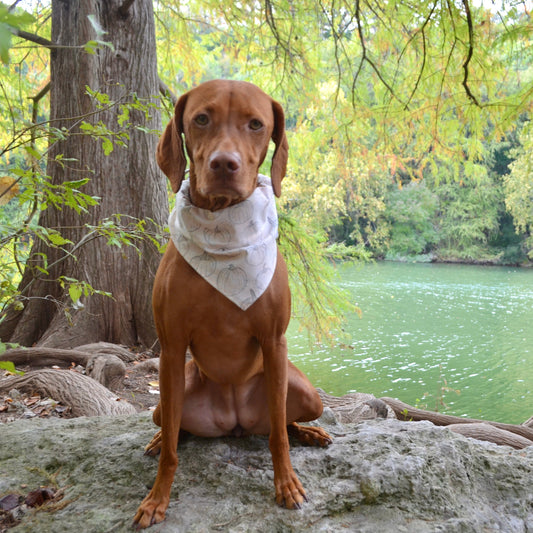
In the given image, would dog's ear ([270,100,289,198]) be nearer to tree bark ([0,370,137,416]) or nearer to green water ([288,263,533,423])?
tree bark ([0,370,137,416])

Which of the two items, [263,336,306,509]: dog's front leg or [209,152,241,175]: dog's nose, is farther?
[263,336,306,509]: dog's front leg

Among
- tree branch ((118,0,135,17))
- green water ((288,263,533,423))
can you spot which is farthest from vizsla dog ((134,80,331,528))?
green water ((288,263,533,423))

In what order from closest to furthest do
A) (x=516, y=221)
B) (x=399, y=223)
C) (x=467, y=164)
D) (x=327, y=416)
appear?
(x=327, y=416)
(x=467, y=164)
(x=516, y=221)
(x=399, y=223)

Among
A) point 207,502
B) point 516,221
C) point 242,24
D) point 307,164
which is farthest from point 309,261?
point 516,221

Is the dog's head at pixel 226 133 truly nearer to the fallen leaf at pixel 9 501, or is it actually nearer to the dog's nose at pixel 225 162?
the dog's nose at pixel 225 162

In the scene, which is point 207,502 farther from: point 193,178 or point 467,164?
point 467,164

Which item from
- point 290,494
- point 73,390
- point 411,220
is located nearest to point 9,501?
point 290,494

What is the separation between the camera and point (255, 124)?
163 cm

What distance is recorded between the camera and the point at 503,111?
434cm

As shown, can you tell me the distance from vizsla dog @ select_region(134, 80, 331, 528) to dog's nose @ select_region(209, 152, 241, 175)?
4 cm

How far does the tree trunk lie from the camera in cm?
434

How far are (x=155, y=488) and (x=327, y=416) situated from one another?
1.09m

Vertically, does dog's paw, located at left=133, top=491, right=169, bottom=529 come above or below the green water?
above

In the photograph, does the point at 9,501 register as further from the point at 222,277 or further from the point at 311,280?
the point at 311,280
